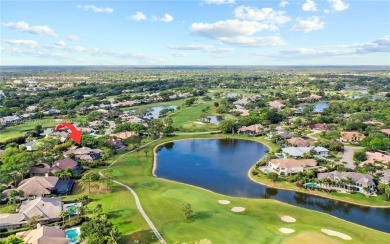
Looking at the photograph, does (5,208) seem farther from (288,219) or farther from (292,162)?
(292,162)

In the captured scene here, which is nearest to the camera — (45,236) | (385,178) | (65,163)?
(45,236)

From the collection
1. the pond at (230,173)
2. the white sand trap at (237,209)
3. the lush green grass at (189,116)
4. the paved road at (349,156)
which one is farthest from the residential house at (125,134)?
the paved road at (349,156)

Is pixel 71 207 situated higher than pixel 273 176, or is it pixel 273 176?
pixel 273 176

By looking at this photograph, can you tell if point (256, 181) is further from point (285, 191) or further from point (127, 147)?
point (127, 147)

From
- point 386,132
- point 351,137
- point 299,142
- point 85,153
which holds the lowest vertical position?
point 85,153

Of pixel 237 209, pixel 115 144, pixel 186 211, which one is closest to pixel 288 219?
pixel 237 209

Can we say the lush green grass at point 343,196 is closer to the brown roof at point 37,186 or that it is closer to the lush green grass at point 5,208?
the brown roof at point 37,186

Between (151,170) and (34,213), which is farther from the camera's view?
(151,170)

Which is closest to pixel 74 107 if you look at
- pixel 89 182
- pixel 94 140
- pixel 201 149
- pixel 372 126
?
pixel 94 140
